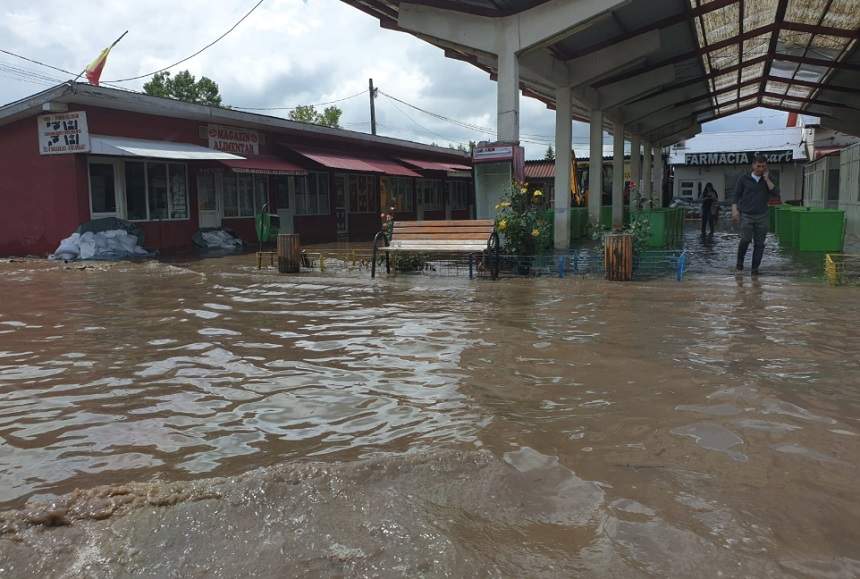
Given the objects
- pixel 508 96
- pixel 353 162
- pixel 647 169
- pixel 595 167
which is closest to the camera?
pixel 508 96

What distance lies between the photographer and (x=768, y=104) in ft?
102

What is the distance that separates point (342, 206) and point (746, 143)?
98.0 feet

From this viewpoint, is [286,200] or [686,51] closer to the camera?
[686,51]

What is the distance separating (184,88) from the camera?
62781mm

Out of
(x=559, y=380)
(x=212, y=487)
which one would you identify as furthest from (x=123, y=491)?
(x=559, y=380)

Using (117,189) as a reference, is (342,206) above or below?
below

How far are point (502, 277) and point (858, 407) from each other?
7.41 m

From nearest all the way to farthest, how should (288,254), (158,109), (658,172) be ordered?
(288,254) → (158,109) → (658,172)

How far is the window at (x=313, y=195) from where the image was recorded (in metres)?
24.0

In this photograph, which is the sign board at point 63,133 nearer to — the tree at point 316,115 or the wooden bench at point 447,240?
the wooden bench at point 447,240

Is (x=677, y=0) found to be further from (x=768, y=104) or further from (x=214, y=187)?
(x=768, y=104)

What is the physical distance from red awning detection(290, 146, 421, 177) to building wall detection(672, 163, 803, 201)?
2224 centimetres

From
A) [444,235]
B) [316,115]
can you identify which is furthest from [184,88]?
[444,235]

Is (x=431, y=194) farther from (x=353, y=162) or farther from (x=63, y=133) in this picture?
(x=63, y=133)
